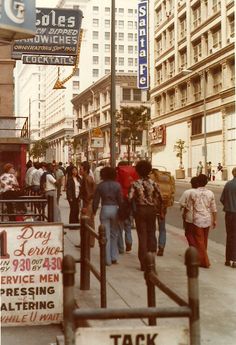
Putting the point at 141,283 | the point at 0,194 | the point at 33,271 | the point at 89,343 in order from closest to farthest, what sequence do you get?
the point at 89,343
the point at 33,271
the point at 141,283
the point at 0,194

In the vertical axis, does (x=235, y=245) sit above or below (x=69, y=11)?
below

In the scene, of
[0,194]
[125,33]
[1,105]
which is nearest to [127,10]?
[125,33]

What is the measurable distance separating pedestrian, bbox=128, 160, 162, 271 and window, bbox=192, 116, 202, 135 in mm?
46371

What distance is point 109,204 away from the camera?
393 inches

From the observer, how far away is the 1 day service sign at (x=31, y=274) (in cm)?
599

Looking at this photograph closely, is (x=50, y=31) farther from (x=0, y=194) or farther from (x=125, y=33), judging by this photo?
(x=125, y=33)

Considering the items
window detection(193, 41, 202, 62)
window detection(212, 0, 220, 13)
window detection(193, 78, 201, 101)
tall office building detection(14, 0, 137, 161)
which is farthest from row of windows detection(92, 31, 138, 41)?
window detection(212, 0, 220, 13)

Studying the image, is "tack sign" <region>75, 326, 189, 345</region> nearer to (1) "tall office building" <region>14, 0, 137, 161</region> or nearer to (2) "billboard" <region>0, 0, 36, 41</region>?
(2) "billboard" <region>0, 0, 36, 41</region>

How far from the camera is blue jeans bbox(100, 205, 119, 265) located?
9.98m

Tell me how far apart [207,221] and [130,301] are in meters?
3.28

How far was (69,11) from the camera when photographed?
1148cm

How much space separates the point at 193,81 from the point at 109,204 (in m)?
48.9

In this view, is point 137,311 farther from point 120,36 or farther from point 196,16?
point 120,36

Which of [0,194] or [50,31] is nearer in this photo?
[50,31]
